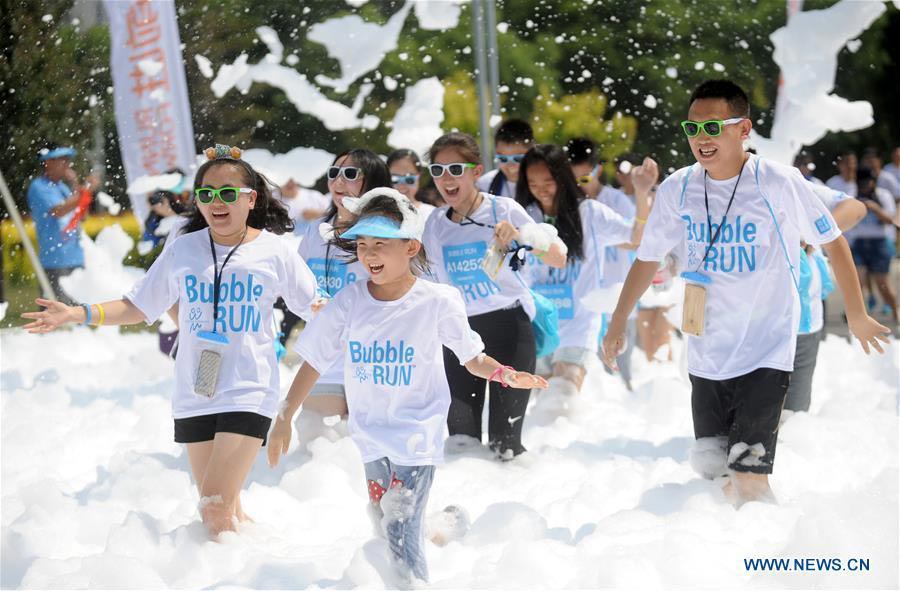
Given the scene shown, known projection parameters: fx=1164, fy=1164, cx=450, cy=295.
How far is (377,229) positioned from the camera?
4051mm

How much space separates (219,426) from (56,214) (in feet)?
21.2

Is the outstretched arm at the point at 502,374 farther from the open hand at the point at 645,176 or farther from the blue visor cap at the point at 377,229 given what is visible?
the open hand at the point at 645,176

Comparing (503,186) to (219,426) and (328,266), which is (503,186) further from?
(219,426)

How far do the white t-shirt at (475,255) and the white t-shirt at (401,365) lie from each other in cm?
166

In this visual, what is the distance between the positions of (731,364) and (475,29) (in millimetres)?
6676

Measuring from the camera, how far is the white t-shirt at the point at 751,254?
15.5ft

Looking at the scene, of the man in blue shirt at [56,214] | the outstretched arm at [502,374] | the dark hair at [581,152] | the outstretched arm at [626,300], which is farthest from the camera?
the man in blue shirt at [56,214]

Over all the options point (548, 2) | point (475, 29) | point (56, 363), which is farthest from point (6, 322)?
point (548, 2)

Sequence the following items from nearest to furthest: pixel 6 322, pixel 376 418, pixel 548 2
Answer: pixel 376 418 → pixel 6 322 → pixel 548 2

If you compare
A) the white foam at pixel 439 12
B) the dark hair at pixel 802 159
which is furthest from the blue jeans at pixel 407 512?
the white foam at pixel 439 12

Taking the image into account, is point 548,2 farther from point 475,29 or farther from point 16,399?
point 16,399

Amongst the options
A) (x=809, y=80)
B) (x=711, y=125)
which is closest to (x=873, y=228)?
(x=809, y=80)

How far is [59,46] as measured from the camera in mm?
9766

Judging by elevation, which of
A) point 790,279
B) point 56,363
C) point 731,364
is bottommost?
point 56,363
